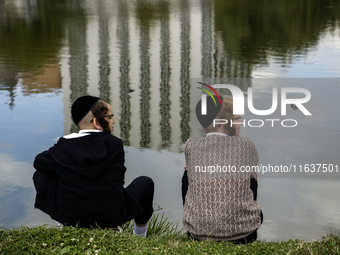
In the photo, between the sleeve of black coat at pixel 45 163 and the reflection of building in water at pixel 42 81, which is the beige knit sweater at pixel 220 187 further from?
the reflection of building in water at pixel 42 81

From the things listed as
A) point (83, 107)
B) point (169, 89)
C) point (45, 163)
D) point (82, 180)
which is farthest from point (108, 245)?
point (169, 89)

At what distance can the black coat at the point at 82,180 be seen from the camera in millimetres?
4238

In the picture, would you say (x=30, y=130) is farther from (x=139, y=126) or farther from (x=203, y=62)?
(x=203, y=62)

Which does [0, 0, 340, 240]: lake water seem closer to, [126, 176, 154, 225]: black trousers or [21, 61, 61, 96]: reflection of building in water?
[21, 61, 61, 96]: reflection of building in water

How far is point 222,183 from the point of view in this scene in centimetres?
428

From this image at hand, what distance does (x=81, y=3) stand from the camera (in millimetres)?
39188

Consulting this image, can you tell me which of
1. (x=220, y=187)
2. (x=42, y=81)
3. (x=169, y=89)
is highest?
(x=220, y=187)

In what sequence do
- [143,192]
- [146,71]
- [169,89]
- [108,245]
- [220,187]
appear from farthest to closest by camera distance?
[146,71] < [169,89] < [143,192] < [220,187] < [108,245]

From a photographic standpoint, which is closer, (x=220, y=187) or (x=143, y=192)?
(x=220, y=187)

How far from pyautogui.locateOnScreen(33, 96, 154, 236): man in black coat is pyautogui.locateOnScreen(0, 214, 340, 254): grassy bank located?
12 cm

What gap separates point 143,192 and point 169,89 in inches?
380

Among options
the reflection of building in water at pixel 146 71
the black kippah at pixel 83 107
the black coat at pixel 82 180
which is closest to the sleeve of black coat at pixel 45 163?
the black coat at pixel 82 180

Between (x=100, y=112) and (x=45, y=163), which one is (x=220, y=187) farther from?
(x=45, y=163)

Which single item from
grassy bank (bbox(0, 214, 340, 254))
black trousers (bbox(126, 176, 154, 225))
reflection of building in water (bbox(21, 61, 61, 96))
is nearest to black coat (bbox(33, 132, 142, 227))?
grassy bank (bbox(0, 214, 340, 254))
